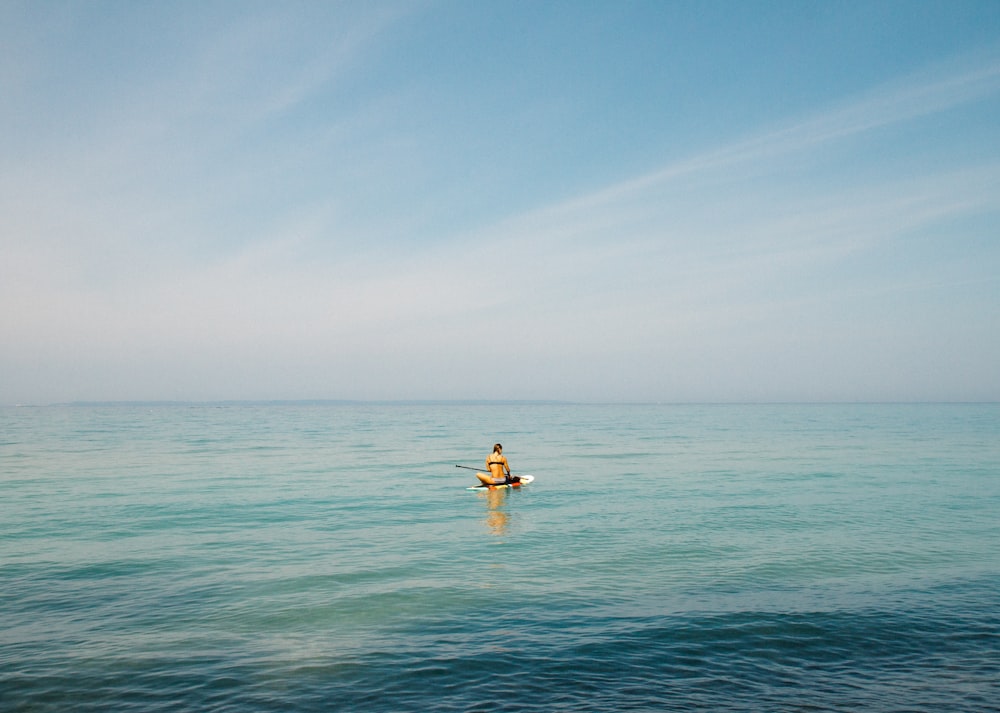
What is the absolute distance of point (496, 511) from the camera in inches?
1157

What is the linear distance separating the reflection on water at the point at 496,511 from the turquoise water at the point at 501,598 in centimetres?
20

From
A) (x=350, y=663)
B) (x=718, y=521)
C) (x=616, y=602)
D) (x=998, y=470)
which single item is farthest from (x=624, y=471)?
(x=350, y=663)

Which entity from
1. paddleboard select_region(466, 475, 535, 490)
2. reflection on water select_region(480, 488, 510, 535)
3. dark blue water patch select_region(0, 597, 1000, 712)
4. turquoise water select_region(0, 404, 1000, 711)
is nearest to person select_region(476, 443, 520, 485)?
paddleboard select_region(466, 475, 535, 490)

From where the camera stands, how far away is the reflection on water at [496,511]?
25.3m

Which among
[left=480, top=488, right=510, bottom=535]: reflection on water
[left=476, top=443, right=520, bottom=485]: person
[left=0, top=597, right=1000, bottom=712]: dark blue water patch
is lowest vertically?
[left=480, top=488, right=510, bottom=535]: reflection on water

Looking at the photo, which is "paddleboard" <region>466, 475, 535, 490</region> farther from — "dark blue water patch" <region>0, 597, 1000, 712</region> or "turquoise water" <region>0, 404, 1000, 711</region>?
"dark blue water patch" <region>0, 597, 1000, 712</region>

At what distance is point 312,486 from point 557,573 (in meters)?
22.9

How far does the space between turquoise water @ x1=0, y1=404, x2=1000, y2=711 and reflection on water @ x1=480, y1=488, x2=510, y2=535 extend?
0.20m

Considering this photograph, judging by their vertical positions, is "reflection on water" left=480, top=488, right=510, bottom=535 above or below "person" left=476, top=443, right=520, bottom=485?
below

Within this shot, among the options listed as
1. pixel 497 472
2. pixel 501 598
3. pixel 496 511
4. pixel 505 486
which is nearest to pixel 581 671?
pixel 501 598

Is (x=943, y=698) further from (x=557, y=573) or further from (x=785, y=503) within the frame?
(x=785, y=503)

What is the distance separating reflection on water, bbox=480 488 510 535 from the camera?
83.2 ft

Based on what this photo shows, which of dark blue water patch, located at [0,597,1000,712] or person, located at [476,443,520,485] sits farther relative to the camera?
person, located at [476,443,520,485]

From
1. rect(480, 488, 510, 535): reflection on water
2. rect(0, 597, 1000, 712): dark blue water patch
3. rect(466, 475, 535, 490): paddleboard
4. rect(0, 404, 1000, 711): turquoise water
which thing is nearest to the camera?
rect(0, 597, 1000, 712): dark blue water patch
